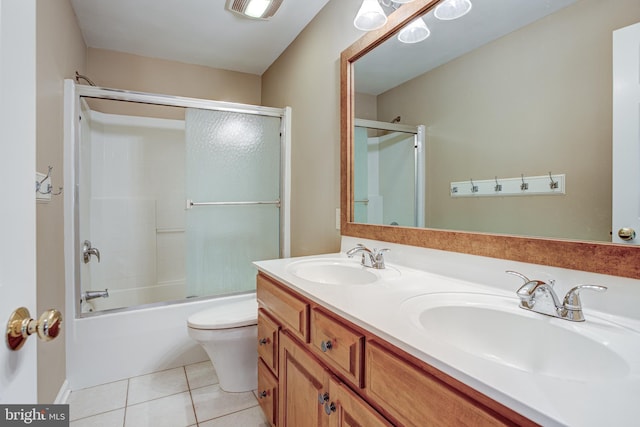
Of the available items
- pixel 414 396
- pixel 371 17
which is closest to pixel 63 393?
pixel 414 396

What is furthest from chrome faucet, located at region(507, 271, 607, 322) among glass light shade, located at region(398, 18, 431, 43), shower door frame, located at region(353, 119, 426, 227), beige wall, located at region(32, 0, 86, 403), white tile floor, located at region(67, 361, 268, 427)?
beige wall, located at region(32, 0, 86, 403)

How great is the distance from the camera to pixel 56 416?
0.74m

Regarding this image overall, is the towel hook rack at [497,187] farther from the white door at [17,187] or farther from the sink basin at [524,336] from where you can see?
the white door at [17,187]

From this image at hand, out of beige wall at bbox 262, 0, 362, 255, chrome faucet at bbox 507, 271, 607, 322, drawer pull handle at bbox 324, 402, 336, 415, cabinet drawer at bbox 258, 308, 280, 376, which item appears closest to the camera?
chrome faucet at bbox 507, 271, 607, 322

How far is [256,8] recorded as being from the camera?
6.60 feet

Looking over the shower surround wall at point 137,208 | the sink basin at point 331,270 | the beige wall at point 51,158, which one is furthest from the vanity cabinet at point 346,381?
the shower surround wall at point 137,208

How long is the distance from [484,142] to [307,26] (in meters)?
1.70

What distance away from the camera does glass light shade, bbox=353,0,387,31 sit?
1456mm

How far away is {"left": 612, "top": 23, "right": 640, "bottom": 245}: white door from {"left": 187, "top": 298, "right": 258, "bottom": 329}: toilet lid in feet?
5.32

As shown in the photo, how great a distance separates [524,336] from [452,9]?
1209 mm

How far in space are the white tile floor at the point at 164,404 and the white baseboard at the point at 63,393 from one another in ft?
0.11

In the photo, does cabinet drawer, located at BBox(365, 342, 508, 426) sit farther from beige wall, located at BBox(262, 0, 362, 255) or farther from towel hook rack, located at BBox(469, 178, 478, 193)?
beige wall, located at BBox(262, 0, 362, 255)

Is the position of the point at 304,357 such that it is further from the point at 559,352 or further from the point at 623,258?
the point at 623,258

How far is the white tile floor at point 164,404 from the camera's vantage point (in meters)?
1.59
